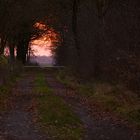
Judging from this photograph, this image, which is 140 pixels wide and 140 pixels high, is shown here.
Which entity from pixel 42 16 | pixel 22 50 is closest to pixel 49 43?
pixel 22 50

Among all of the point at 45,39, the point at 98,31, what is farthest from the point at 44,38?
the point at 98,31

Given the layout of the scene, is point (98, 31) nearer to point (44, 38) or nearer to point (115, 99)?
point (115, 99)

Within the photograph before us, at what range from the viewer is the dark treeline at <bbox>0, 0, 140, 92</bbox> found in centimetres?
1659

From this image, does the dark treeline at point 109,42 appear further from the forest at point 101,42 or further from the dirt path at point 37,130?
the dirt path at point 37,130

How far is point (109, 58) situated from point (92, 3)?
14453 millimetres

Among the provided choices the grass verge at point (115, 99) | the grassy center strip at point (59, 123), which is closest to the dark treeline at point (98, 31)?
the grass verge at point (115, 99)

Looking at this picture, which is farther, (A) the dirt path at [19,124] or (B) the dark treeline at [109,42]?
(B) the dark treeline at [109,42]

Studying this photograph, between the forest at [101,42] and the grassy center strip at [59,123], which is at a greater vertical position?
the forest at [101,42]

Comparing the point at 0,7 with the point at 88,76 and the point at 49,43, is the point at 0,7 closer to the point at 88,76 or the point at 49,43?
the point at 88,76

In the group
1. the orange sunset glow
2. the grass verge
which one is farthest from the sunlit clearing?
the grass verge

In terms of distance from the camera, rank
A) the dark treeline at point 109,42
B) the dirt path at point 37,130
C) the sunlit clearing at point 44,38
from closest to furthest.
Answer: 1. the dirt path at point 37,130
2. the dark treeline at point 109,42
3. the sunlit clearing at point 44,38

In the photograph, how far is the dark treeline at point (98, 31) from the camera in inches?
653

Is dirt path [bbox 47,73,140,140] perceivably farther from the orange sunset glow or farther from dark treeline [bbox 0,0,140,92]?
the orange sunset glow

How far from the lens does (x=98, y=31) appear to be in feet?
87.3
